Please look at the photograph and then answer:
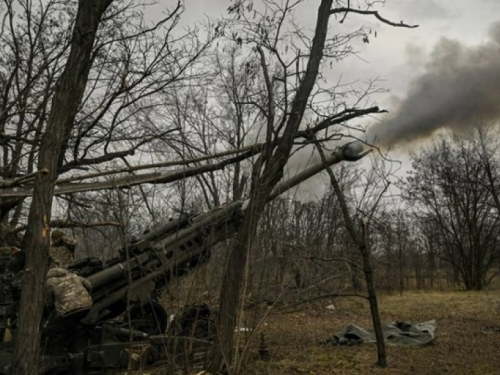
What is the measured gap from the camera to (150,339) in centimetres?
889

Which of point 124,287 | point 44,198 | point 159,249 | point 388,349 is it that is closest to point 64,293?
point 124,287

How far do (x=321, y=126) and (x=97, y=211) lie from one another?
6.27m

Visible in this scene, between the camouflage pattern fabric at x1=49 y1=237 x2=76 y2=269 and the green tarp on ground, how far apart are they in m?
5.47

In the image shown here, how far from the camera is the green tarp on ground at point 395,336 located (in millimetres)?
11250

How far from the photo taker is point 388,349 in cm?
1066

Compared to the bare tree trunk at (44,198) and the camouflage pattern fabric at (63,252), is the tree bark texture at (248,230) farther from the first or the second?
the camouflage pattern fabric at (63,252)

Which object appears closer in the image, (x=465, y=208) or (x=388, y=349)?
(x=388, y=349)

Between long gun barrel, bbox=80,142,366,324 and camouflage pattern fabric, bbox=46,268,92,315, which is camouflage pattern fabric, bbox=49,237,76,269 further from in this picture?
camouflage pattern fabric, bbox=46,268,92,315

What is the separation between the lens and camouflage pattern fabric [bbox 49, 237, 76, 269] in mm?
9148

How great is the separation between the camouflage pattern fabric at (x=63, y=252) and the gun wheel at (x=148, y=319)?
4.52ft

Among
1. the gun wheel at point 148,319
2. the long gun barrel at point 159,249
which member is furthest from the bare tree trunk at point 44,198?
the gun wheel at point 148,319

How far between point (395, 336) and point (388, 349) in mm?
945

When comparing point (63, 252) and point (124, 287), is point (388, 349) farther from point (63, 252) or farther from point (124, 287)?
point (63, 252)

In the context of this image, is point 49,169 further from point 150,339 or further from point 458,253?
point 458,253
